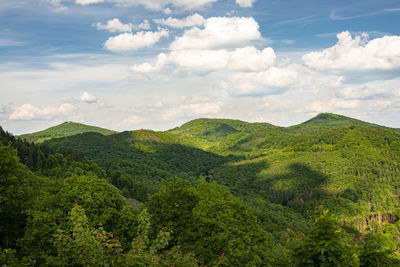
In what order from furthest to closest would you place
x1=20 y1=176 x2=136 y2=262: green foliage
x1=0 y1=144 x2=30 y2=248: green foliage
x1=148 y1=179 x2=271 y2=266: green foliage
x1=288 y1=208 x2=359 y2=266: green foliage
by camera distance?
x1=0 y1=144 x2=30 y2=248: green foliage, x1=148 y1=179 x2=271 y2=266: green foliage, x1=20 y1=176 x2=136 y2=262: green foliage, x1=288 y1=208 x2=359 y2=266: green foliage

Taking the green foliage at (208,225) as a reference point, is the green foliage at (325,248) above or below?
above

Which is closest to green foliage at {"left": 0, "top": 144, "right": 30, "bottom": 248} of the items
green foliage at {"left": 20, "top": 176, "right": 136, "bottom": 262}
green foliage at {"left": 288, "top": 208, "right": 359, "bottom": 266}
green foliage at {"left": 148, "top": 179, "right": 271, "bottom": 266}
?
green foliage at {"left": 20, "top": 176, "right": 136, "bottom": 262}

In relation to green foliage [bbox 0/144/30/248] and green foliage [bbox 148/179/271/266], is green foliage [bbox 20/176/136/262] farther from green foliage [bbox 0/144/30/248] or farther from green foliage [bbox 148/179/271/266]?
green foliage [bbox 148/179/271/266]

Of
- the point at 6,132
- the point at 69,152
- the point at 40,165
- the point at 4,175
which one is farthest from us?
the point at 69,152

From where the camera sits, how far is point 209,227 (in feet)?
113

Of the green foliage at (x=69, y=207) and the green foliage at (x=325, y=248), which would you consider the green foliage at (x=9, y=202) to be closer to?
the green foliage at (x=69, y=207)

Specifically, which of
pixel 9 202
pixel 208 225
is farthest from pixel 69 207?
pixel 208 225

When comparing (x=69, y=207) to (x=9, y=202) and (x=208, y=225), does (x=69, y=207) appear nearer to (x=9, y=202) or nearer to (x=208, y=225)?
(x=9, y=202)

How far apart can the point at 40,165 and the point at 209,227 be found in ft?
→ 339

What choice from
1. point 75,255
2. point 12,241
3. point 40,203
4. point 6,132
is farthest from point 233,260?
point 6,132

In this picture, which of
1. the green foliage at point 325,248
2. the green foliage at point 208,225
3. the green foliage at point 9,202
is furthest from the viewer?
the green foliage at point 9,202

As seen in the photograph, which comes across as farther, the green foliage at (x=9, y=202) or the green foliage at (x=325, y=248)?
→ the green foliage at (x=9, y=202)

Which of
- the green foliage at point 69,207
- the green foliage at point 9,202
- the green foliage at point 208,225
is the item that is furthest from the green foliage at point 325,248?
the green foliage at point 9,202

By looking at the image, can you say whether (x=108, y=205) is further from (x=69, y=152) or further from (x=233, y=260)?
(x=69, y=152)
